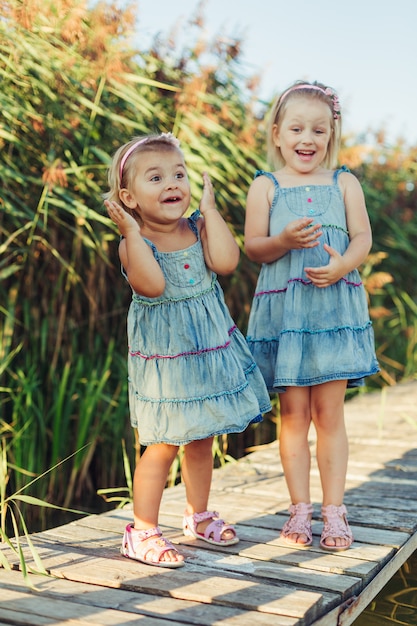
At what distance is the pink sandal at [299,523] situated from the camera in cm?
246

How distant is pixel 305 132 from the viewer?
2453 mm

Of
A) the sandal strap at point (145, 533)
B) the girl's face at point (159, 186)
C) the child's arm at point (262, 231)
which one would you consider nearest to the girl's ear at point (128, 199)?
the girl's face at point (159, 186)

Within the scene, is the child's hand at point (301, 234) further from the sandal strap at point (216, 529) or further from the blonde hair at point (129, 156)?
the sandal strap at point (216, 529)

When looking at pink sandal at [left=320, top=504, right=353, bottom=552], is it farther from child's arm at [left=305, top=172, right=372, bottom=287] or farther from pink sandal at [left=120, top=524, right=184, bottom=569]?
child's arm at [left=305, top=172, right=372, bottom=287]

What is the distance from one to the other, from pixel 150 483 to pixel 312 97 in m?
1.26

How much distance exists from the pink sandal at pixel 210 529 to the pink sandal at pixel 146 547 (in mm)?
198

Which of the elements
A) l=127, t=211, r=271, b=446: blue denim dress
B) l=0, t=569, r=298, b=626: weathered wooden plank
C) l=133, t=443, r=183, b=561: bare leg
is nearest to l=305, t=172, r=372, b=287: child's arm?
l=127, t=211, r=271, b=446: blue denim dress

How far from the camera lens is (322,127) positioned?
2.47m

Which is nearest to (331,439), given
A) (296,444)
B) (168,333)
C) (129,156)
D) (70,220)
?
(296,444)

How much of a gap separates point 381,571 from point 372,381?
12.8 ft

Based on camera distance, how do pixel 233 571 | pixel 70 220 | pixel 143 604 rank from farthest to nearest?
pixel 70 220 → pixel 233 571 → pixel 143 604

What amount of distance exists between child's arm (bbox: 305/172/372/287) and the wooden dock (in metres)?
0.83

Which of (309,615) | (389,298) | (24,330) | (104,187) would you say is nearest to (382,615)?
(309,615)

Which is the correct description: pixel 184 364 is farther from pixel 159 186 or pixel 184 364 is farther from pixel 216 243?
pixel 159 186
